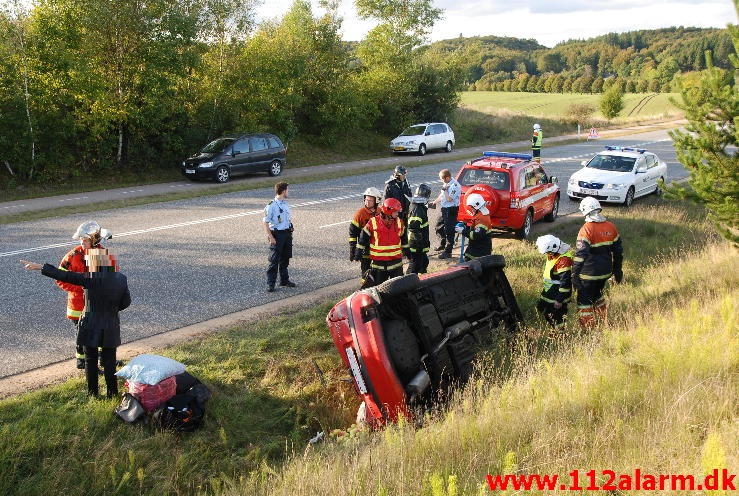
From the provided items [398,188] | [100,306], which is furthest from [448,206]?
[100,306]

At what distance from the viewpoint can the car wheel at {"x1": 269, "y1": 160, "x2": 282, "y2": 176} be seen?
23.9 meters

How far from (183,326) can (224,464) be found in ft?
10.2

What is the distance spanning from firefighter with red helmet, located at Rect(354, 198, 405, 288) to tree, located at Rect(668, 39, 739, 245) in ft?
13.3

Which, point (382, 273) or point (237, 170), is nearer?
point (382, 273)

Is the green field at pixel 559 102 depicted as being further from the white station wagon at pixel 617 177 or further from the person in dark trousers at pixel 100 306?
the person in dark trousers at pixel 100 306

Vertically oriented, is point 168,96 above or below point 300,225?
above

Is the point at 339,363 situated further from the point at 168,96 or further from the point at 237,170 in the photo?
the point at 168,96

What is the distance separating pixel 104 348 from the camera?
624 centimetres

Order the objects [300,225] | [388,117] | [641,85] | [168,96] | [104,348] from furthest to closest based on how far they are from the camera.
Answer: [641,85] < [388,117] < [168,96] < [300,225] < [104,348]

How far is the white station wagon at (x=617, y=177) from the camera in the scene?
17.8 metres

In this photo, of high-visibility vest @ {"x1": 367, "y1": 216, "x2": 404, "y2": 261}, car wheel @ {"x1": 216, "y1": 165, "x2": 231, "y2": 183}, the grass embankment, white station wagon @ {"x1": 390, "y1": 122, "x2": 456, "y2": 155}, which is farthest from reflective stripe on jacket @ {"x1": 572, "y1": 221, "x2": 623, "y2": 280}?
white station wagon @ {"x1": 390, "y1": 122, "x2": 456, "y2": 155}

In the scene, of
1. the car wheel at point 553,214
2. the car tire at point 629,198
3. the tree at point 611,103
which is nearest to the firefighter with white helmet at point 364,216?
the car wheel at point 553,214

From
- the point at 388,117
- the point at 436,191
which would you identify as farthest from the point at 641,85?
the point at 436,191

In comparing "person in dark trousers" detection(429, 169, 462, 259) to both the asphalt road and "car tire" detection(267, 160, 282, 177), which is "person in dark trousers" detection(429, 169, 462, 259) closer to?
the asphalt road
